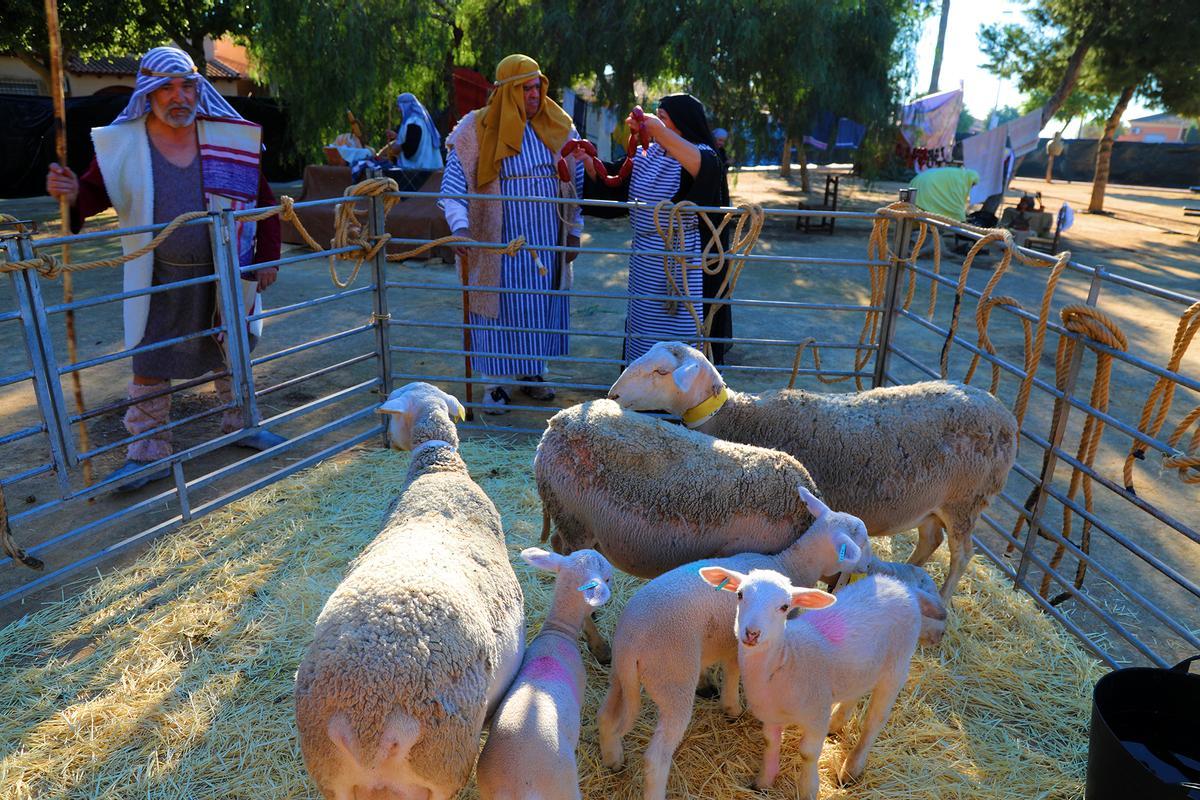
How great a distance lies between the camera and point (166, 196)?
4238mm

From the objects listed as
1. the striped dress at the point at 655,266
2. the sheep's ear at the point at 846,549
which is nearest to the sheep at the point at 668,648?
the sheep's ear at the point at 846,549

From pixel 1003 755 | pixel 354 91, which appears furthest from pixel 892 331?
pixel 354 91

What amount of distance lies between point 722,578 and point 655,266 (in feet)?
10.4

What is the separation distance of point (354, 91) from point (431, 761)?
13.3m

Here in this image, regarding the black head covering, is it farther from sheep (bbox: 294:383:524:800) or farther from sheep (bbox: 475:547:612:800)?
sheep (bbox: 294:383:524:800)

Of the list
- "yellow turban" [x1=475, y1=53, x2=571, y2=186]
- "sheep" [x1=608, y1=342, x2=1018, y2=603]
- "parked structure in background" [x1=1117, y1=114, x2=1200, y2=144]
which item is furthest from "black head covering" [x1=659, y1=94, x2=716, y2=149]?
"parked structure in background" [x1=1117, y1=114, x2=1200, y2=144]

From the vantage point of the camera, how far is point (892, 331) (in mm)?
4797

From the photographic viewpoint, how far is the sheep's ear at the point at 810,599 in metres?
2.15

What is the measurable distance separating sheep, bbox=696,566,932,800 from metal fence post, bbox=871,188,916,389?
240 centimetres

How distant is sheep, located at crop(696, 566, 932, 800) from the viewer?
2.17m

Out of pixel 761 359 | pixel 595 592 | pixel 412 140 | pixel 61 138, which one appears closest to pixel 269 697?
pixel 595 592

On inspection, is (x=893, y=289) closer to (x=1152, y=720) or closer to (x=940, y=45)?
(x=1152, y=720)

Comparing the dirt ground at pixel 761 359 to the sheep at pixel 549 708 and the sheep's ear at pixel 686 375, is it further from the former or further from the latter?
the sheep at pixel 549 708

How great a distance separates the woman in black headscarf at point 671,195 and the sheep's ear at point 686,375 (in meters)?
1.29
